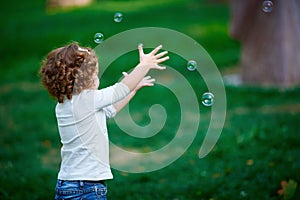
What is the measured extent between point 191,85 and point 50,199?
4762 millimetres

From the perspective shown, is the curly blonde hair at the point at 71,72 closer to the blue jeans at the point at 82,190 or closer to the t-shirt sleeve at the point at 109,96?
the t-shirt sleeve at the point at 109,96

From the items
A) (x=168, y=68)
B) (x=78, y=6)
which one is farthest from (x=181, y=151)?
(x=78, y=6)

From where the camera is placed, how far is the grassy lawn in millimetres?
5156

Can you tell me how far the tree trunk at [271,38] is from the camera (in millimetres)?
9117

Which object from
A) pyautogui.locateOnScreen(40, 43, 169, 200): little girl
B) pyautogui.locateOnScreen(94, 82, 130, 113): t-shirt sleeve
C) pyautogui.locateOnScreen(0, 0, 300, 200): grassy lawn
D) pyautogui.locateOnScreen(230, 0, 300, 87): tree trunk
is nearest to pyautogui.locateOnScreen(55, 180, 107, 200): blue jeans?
pyautogui.locateOnScreen(40, 43, 169, 200): little girl

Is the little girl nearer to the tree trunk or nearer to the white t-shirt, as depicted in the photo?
the white t-shirt

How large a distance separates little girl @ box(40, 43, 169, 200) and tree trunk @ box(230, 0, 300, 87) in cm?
594

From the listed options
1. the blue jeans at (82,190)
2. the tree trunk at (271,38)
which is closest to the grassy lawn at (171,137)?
the tree trunk at (271,38)

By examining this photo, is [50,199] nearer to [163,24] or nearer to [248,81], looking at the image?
[248,81]

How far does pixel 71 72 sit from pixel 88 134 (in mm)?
373

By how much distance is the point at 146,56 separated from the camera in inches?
140

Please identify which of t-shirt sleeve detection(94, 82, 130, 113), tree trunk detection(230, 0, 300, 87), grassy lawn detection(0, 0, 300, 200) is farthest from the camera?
tree trunk detection(230, 0, 300, 87)

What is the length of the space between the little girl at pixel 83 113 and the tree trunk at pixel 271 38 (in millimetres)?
5935

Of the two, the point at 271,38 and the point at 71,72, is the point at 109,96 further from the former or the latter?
the point at 271,38
